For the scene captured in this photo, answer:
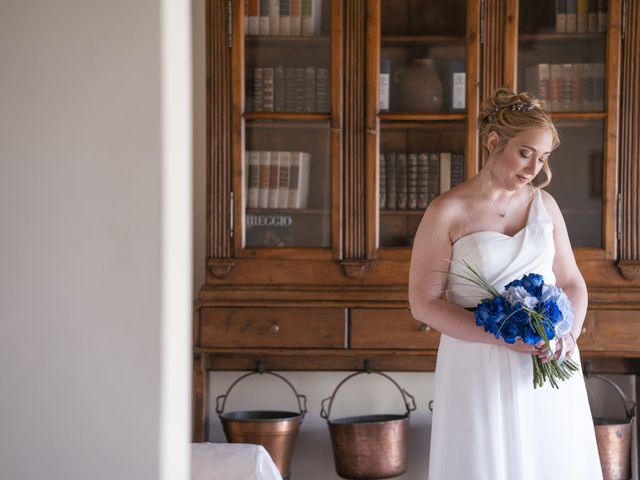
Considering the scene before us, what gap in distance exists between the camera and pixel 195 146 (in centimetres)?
316

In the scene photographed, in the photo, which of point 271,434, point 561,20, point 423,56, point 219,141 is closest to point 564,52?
point 561,20

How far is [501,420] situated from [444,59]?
1.40 meters

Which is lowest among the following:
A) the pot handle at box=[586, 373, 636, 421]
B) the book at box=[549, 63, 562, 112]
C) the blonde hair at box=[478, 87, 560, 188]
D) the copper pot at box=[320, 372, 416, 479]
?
the copper pot at box=[320, 372, 416, 479]

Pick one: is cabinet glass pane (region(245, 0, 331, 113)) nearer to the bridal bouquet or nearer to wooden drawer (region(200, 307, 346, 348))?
wooden drawer (region(200, 307, 346, 348))

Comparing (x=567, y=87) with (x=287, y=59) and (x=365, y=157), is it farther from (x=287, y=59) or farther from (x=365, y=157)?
(x=287, y=59)

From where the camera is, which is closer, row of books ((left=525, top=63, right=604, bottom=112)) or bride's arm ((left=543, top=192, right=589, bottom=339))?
bride's arm ((left=543, top=192, right=589, bottom=339))

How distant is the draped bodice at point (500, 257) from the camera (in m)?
2.09

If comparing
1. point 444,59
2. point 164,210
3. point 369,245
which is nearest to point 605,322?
point 369,245

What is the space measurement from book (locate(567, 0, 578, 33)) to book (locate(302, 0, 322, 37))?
0.87 m

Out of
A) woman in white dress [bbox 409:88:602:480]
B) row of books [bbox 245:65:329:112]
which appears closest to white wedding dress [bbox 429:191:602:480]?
woman in white dress [bbox 409:88:602:480]

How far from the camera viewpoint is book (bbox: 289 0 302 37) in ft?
9.67

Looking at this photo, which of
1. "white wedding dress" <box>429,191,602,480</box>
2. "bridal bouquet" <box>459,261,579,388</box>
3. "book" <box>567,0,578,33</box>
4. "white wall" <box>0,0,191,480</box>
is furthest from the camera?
"book" <box>567,0,578,33</box>

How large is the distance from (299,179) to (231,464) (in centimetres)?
111

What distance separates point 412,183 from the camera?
9.72ft
